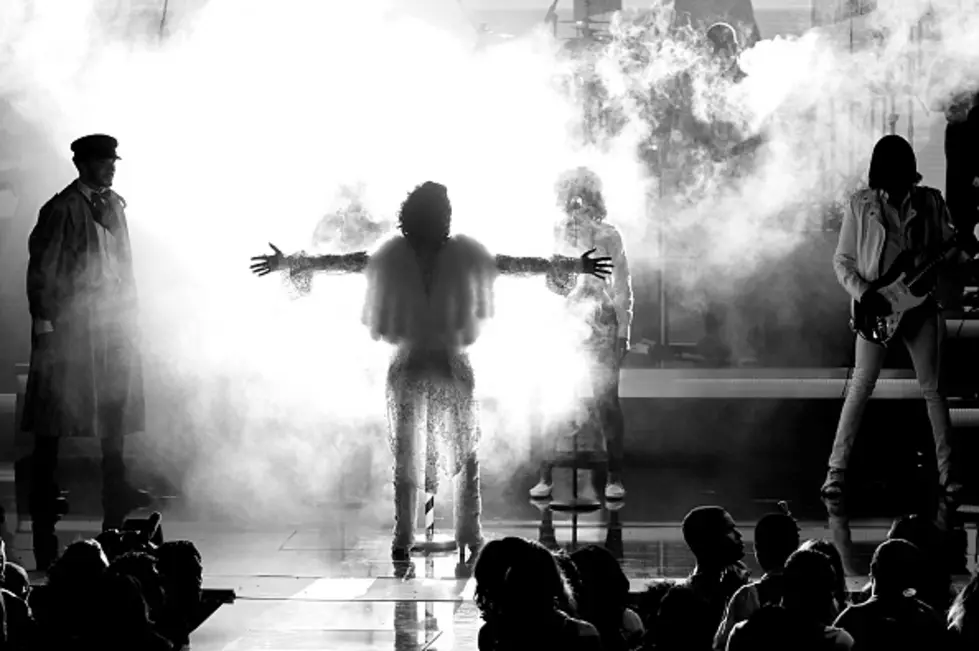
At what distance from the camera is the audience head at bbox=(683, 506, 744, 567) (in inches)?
188

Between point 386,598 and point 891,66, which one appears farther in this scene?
point 891,66

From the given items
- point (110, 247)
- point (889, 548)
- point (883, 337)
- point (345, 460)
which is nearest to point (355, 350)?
point (345, 460)

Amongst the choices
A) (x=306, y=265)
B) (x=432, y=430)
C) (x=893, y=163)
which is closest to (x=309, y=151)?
(x=306, y=265)

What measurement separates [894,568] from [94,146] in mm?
5766

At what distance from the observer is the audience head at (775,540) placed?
4.91 metres

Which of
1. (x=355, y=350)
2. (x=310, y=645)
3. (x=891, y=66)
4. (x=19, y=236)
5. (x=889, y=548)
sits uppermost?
(x=891, y=66)

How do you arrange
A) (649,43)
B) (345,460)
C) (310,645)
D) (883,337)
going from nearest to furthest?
(310,645) → (883,337) → (345,460) → (649,43)

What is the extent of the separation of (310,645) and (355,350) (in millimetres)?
4957

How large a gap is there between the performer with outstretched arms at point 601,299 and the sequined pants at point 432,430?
1.76 metres

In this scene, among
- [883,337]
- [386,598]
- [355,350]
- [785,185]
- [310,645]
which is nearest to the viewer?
[310,645]

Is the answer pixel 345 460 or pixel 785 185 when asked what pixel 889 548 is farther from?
pixel 785 185

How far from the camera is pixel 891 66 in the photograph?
35.1 ft

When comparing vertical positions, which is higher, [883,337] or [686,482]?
[883,337]

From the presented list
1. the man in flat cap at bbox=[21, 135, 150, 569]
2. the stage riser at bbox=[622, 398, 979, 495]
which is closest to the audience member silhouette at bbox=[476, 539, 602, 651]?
the man in flat cap at bbox=[21, 135, 150, 569]
